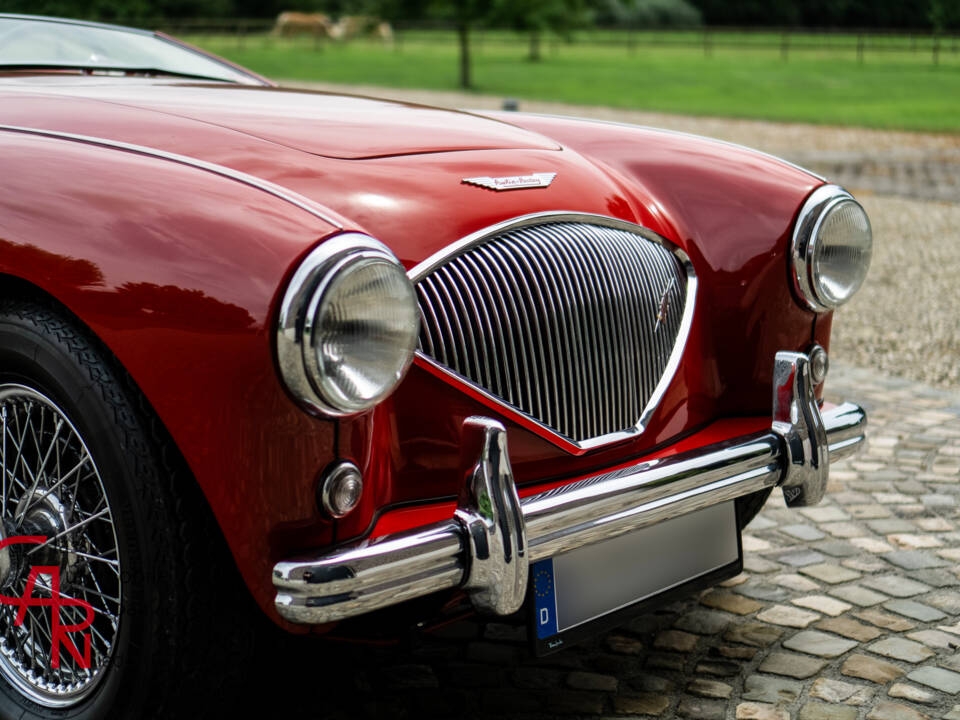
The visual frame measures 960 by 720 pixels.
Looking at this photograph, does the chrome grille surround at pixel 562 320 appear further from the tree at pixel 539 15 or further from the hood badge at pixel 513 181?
the tree at pixel 539 15

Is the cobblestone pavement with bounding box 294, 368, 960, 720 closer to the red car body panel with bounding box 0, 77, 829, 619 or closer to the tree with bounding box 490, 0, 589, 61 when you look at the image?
the red car body panel with bounding box 0, 77, 829, 619

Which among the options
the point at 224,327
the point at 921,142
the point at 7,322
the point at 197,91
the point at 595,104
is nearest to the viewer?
the point at 224,327

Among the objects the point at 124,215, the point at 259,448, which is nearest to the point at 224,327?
the point at 259,448

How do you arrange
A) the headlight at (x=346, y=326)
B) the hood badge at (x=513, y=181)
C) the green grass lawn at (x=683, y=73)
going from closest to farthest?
the headlight at (x=346, y=326) → the hood badge at (x=513, y=181) → the green grass lawn at (x=683, y=73)

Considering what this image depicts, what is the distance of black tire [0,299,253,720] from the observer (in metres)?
1.85

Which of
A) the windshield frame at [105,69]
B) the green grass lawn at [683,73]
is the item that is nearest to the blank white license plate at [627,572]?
the windshield frame at [105,69]

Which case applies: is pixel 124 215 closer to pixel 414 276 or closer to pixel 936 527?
pixel 414 276

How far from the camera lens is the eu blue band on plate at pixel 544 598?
2057 mm

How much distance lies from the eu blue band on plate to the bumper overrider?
0.23 feet

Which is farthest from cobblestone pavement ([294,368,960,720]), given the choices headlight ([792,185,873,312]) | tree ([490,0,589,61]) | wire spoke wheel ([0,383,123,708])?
tree ([490,0,589,61])

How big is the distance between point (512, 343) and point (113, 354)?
0.73m

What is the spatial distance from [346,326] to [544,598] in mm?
664

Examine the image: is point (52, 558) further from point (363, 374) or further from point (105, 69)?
point (105, 69)

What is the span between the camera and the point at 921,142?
48.2 ft
